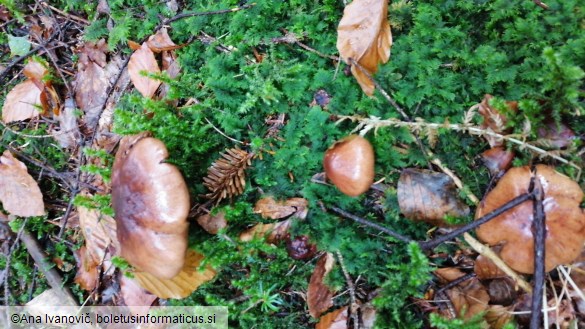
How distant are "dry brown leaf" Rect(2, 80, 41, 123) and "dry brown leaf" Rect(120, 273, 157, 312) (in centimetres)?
149

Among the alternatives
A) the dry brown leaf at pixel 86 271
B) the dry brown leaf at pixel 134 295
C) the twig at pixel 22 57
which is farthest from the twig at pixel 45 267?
the twig at pixel 22 57

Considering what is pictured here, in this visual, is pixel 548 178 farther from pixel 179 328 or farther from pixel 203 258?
pixel 179 328

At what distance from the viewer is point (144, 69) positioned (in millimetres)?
2879

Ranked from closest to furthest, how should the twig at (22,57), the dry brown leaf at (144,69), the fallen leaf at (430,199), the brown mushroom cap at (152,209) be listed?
the brown mushroom cap at (152,209)
the fallen leaf at (430,199)
the dry brown leaf at (144,69)
the twig at (22,57)

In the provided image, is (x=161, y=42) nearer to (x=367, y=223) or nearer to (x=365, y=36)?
(x=365, y=36)

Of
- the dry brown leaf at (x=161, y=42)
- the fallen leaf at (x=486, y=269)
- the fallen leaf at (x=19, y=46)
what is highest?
the dry brown leaf at (x=161, y=42)

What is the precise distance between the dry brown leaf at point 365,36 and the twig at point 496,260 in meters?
0.96

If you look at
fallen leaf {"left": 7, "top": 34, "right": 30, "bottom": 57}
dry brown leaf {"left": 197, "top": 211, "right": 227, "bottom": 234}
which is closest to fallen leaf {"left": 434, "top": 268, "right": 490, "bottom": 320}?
dry brown leaf {"left": 197, "top": 211, "right": 227, "bottom": 234}

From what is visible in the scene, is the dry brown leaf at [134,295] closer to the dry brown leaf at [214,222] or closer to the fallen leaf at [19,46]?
the dry brown leaf at [214,222]

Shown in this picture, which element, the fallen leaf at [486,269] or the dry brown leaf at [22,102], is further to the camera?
the dry brown leaf at [22,102]

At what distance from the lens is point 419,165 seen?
240 cm

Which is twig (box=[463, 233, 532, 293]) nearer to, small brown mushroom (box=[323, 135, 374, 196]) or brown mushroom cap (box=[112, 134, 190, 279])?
small brown mushroom (box=[323, 135, 374, 196])

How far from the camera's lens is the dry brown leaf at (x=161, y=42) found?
2.82 metres

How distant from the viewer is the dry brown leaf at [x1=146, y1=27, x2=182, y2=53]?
282cm
